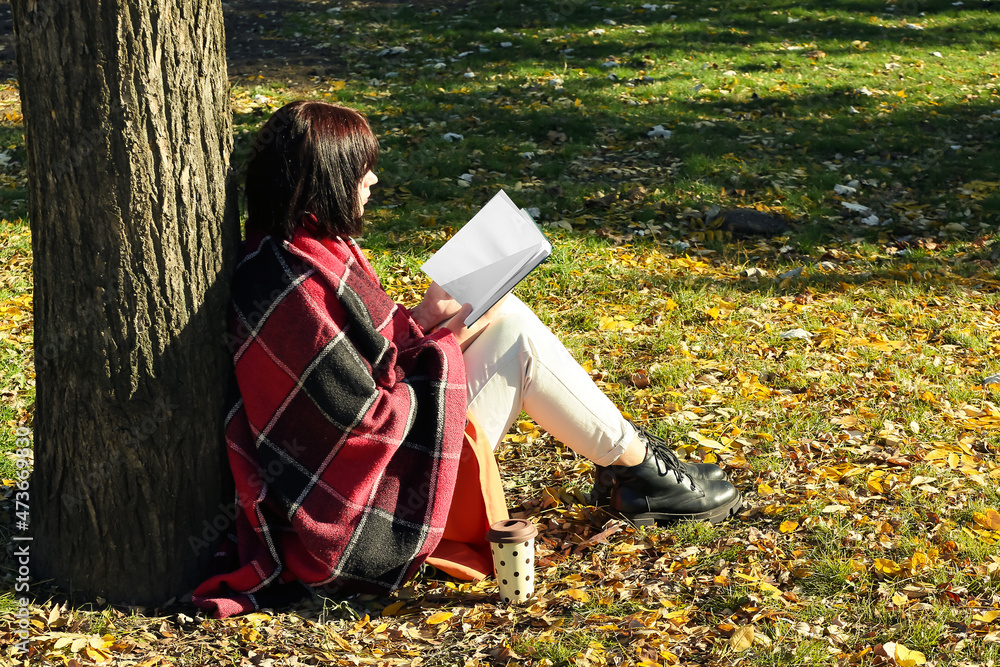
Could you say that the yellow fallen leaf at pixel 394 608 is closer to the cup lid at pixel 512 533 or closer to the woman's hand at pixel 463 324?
the cup lid at pixel 512 533

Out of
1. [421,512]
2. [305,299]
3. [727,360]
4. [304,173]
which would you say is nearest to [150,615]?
Result: [421,512]

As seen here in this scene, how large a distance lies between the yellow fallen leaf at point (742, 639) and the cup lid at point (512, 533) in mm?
623

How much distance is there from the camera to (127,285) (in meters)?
2.25

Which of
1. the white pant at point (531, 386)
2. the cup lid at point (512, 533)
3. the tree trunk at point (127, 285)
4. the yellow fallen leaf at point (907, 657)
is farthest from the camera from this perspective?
the white pant at point (531, 386)

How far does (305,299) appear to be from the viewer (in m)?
2.33

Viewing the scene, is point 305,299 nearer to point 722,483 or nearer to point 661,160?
point 722,483

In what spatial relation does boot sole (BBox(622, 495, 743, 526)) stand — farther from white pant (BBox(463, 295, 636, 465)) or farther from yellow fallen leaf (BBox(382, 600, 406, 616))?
yellow fallen leaf (BBox(382, 600, 406, 616))

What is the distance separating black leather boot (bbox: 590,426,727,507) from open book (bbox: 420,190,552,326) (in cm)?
77

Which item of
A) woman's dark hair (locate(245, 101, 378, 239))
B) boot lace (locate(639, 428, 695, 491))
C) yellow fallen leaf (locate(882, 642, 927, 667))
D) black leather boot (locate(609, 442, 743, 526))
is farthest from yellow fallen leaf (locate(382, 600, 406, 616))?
yellow fallen leaf (locate(882, 642, 927, 667))

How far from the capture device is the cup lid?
2.47 m

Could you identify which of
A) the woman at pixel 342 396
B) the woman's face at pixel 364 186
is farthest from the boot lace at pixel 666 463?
the woman's face at pixel 364 186

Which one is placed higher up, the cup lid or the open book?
the open book

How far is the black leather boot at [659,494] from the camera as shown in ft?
9.69

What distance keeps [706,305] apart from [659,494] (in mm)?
1946
